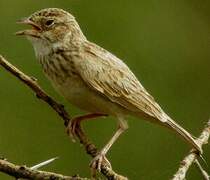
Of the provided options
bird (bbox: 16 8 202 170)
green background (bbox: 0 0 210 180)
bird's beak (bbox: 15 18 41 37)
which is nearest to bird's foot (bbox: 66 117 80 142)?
bird (bbox: 16 8 202 170)

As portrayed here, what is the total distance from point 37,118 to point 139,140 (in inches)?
41.9

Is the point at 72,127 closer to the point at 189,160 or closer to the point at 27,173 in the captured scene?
the point at 189,160

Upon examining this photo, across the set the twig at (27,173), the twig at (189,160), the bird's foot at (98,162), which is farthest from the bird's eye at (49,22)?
the twig at (27,173)

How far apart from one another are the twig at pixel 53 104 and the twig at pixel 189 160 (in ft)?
1.04

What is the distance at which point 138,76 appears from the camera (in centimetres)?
1052

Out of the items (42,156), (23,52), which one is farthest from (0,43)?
(42,156)

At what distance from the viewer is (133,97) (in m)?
6.93

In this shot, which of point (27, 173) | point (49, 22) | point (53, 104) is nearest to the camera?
point (27, 173)

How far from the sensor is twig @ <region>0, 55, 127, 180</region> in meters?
5.45

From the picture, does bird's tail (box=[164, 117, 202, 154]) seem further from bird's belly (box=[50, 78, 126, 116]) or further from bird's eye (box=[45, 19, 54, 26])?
bird's eye (box=[45, 19, 54, 26])

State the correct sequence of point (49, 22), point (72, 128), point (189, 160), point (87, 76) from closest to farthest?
point (189, 160), point (72, 128), point (87, 76), point (49, 22)

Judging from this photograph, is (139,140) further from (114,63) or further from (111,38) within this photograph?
(114,63)

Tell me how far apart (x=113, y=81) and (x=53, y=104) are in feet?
3.91

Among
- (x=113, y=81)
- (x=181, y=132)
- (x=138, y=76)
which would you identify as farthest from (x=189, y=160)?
(x=138, y=76)
